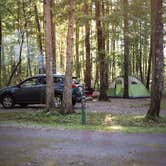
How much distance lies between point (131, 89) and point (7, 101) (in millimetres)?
11622

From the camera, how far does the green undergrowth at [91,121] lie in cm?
1345

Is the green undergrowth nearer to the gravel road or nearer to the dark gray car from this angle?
the gravel road

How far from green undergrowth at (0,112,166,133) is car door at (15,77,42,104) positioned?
3681 millimetres

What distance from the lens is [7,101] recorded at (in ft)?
69.8

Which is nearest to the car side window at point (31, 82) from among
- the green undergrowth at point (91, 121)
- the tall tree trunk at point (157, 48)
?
the green undergrowth at point (91, 121)

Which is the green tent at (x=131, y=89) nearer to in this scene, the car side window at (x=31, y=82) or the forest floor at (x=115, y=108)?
the forest floor at (x=115, y=108)

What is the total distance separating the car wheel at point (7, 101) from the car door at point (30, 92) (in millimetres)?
312

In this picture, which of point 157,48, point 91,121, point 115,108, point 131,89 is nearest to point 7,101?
point 115,108

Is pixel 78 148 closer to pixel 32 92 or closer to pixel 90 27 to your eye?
pixel 32 92

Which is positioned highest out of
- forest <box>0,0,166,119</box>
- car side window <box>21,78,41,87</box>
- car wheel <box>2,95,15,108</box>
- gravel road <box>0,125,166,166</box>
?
forest <box>0,0,166,119</box>

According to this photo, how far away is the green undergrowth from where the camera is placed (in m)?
13.4

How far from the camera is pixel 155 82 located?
48.4ft

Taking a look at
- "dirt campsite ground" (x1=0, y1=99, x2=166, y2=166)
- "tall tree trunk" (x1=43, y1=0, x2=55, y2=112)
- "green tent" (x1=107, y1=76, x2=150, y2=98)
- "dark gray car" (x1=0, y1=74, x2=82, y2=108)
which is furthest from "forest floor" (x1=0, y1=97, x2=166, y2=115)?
"green tent" (x1=107, y1=76, x2=150, y2=98)

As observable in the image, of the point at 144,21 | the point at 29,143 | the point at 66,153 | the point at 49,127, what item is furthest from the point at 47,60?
the point at 144,21
